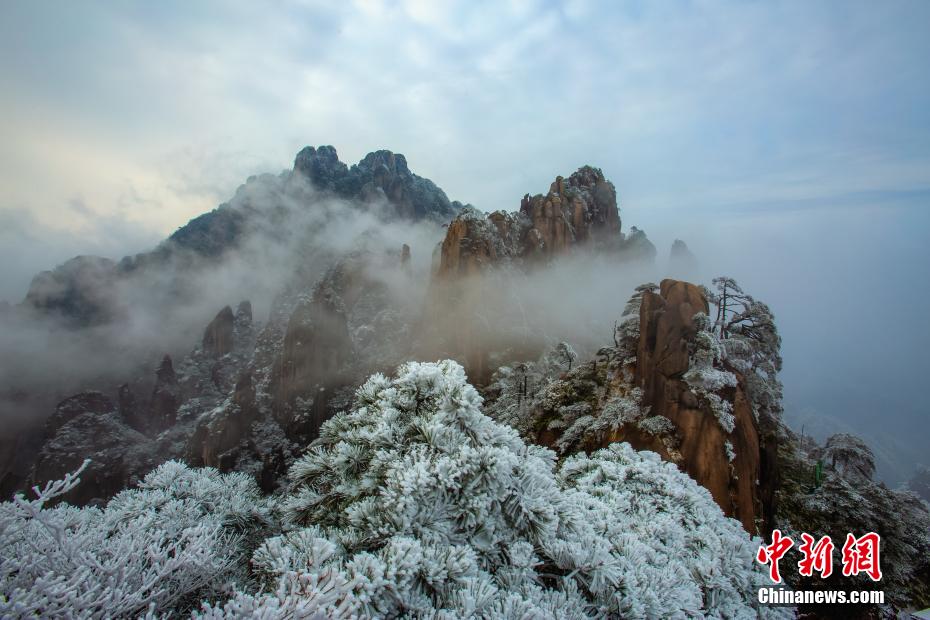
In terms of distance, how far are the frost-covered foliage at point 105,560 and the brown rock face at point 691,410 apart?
14675mm

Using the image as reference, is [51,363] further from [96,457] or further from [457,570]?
[457,570]

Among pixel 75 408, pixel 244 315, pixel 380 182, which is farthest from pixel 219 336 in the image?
pixel 380 182

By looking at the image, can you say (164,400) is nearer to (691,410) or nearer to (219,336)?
(219,336)

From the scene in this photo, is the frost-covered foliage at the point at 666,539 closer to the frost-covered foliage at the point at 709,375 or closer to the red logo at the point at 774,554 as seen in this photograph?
the red logo at the point at 774,554

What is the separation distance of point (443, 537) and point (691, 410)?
13.5 meters

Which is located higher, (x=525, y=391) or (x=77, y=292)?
(x=77, y=292)

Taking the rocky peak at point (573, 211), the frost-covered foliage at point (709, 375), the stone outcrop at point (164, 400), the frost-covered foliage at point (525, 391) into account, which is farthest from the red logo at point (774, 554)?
the stone outcrop at point (164, 400)

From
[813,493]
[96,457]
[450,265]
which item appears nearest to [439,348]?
[450,265]

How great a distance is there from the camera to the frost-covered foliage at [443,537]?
12.5 ft

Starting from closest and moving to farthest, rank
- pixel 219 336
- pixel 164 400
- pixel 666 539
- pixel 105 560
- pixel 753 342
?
pixel 105 560 → pixel 666 539 → pixel 753 342 → pixel 164 400 → pixel 219 336

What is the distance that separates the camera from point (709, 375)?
14555 mm

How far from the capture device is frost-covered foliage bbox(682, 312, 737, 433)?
1413cm

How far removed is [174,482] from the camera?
21.8 ft

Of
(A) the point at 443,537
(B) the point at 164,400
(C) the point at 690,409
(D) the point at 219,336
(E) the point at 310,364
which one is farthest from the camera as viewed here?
(D) the point at 219,336
